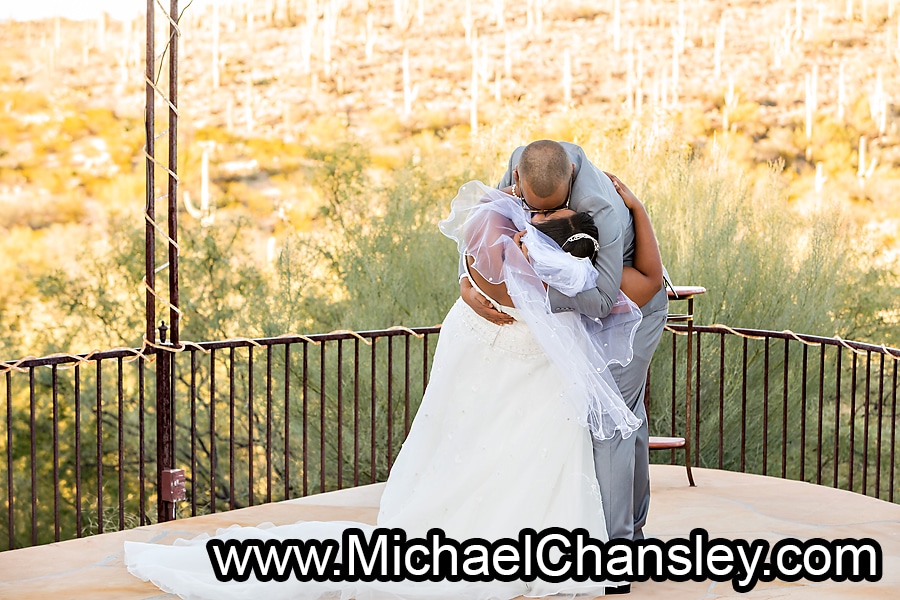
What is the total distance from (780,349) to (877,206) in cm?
952

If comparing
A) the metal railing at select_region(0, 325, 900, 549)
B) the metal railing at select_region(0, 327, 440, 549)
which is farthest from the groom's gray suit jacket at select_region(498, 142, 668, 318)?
the metal railing at select_region(0, 327, 440, 549)

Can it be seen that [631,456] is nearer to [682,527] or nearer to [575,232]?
[575,232]

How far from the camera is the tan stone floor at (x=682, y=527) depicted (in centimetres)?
380

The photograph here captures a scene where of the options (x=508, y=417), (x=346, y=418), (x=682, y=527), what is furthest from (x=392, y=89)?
(x=508, y=417)

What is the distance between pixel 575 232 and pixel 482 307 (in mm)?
485

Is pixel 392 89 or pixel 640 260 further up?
pixel 392 89

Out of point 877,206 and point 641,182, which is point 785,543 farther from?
point 877,206

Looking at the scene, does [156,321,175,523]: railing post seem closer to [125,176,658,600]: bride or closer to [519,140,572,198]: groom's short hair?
[125,176,658,600]: bride

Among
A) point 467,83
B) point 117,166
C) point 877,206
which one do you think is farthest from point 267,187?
point 877,206

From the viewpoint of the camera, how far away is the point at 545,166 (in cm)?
333

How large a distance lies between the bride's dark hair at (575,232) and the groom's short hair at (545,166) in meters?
0.14

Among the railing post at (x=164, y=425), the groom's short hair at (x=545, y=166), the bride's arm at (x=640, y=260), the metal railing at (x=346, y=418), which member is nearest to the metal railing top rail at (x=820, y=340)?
the metal railing at (x=346, y=418)

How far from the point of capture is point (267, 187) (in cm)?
2202

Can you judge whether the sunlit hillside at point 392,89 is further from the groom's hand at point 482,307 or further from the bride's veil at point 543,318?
the bride's veil at point 543,318
